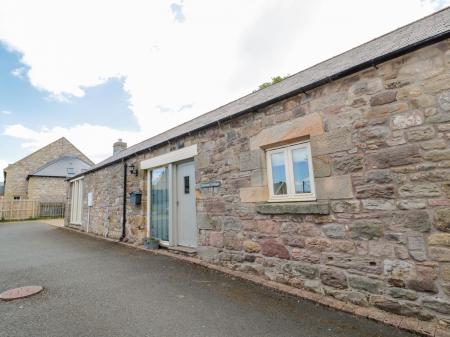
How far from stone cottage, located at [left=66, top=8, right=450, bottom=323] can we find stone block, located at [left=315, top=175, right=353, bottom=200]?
14 millimetres

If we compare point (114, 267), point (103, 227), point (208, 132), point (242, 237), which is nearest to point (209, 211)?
point (242, 237)

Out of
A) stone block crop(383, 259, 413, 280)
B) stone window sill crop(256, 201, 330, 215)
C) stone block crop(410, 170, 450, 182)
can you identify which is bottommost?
stone block crop(383, 259, 413, 280)

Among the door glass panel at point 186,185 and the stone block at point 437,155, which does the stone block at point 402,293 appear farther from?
the door glass panel at point 186,185

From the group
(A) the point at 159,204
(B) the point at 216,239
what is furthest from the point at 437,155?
(A) the point at 159,204

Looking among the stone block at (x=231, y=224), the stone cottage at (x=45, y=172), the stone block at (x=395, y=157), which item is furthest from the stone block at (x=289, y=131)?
the stone cottage at (x=45, y=172)

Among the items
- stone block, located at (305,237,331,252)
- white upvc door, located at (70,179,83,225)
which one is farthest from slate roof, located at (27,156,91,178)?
stone block, located at (305,237,331,252)

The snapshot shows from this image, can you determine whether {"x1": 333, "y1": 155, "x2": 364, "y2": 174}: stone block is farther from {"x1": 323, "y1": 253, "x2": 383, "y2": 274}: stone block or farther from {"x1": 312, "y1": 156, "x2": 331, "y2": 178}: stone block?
{"x1": 323, "y1": 253, "x2": 383, "y2": 274}: stone block

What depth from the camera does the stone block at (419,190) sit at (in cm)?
254

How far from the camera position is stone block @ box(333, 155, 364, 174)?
3.07m

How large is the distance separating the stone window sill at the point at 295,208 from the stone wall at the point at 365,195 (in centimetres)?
2

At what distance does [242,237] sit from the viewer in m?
4.36

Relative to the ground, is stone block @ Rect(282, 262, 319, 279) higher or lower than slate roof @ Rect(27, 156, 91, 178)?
lower

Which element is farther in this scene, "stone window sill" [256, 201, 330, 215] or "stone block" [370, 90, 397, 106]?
"stone window sill" [256, 201, 330, 215]

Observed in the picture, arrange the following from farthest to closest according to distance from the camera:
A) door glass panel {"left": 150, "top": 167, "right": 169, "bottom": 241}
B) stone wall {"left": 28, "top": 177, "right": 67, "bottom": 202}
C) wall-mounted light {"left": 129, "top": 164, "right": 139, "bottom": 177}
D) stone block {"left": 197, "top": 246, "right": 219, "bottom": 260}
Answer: stone wall {"left": 28, "top": 177, "right": 67, "bottom": 202} < wall-mounted light {"left": 129, "top": 164, "right": 139, "bottom": 177} < door glass panel {"left": 150, "top": 167, "right": 169, "bottom": 241} < stone block {"left": 197, "top": 246, "right": 219, "bottom": 260}
